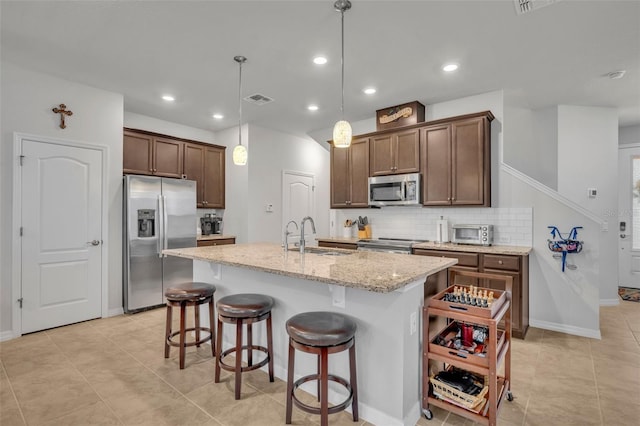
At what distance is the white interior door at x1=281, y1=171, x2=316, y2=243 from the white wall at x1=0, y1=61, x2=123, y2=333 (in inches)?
104

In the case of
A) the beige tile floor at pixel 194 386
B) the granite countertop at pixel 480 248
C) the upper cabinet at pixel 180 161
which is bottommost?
Answer: the beige tile floor at pixel 194 386

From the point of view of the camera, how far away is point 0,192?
335 centimetres

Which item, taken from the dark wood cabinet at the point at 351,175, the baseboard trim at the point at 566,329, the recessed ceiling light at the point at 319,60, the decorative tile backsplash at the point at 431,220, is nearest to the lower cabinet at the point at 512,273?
the baseboard trim at the point at 566,329

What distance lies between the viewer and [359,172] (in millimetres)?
5023

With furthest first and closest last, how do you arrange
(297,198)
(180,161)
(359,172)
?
1. (297,198)
2. (180,161)
3. (359,172)

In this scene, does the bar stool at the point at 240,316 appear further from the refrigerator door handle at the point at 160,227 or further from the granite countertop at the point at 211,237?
the granite countertop at the point at 211,237

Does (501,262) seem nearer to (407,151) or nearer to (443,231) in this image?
(443,231)

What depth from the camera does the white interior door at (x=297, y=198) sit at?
6062 millimetres

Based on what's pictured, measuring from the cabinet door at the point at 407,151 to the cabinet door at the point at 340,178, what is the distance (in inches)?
33.6

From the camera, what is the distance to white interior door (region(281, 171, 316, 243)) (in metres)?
6.06

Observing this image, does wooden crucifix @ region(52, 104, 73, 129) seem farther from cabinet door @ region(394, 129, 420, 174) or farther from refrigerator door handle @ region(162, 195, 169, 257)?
cabinet door @ region(394, 129, 420, 174)

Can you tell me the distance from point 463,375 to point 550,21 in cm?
272

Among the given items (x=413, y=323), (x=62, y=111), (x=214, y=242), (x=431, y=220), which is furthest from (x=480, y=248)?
(x=62, y=111)

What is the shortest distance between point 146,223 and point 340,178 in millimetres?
2855
